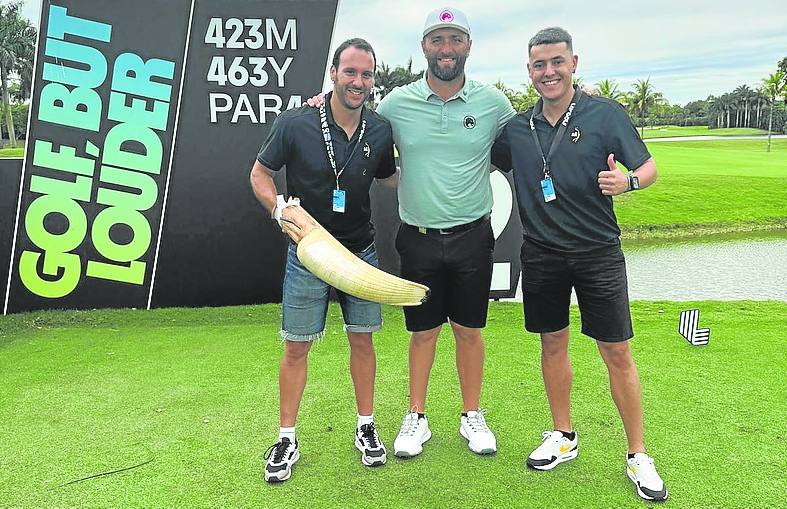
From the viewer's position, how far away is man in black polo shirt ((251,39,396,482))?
9.15 feet

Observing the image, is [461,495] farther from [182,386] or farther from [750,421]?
[182,386]

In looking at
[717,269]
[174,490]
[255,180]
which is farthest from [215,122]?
[717,269]

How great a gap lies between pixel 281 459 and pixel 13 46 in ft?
124

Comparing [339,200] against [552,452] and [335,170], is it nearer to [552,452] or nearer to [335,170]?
[335,170]

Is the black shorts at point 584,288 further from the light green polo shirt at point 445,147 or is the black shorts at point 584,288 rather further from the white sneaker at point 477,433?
the white sneaker at point 477,433

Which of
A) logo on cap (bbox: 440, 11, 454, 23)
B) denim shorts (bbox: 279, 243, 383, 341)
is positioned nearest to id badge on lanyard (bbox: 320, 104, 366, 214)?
denim shorts (bbox: 279, 243, 383, 341)

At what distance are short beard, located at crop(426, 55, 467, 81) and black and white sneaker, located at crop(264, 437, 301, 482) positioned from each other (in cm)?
175

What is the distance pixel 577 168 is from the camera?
266cm

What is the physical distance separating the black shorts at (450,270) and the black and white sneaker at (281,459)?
0.78 m

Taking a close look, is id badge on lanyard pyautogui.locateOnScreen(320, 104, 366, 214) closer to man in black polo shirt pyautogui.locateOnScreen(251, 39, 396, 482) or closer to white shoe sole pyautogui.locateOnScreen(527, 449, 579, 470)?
man in black polo shirt pyautogui.locateOnScreen(251, 39, 396, 482)

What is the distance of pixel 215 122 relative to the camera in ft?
19.1

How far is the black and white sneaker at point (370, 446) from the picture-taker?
9.78 feet

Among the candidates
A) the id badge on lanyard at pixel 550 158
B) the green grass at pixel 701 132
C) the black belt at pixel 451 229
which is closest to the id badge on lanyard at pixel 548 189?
the id badge on lanyard at pixel 550 158

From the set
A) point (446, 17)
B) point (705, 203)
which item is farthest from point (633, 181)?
point (705, 203)
